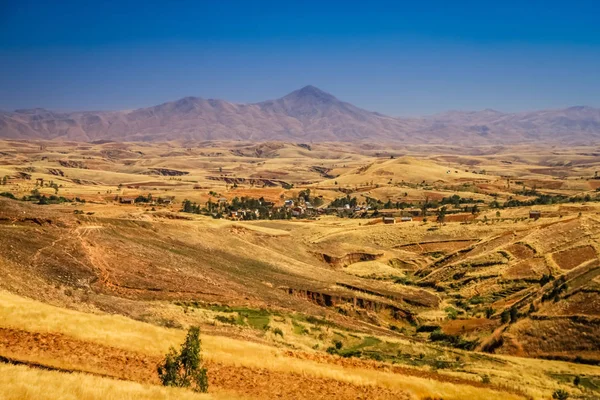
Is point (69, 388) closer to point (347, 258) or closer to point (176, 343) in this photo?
point (176, 343)

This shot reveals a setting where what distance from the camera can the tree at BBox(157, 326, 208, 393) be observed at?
20.5 m

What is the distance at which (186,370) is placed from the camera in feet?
70.0

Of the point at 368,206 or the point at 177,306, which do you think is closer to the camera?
the point at 177,306

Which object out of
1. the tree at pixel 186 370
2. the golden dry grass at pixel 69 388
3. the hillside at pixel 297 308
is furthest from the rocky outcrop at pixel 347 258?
the golden dry grass at pixel 69 388

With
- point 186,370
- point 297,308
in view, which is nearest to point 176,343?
point 186,370

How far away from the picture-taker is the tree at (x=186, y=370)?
20.5 meters

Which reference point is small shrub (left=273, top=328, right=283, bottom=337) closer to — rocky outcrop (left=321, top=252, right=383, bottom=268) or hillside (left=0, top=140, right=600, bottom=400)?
hillside (left=0, top=140, right=600, bottom=400)

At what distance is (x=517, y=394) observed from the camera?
1115 inches

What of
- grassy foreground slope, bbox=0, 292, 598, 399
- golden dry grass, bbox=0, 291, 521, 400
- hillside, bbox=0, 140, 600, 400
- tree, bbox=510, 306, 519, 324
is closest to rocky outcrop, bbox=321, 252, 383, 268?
hillside, bbox=0, 140, 600, 400

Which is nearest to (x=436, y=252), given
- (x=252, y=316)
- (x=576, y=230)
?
(x=576, y=230)

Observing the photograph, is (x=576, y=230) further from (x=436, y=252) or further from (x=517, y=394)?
(x=517, y=394)

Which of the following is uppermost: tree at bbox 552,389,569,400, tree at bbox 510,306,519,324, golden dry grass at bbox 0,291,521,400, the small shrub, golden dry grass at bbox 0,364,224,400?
golden dry grass at bbox 0,364,224,400

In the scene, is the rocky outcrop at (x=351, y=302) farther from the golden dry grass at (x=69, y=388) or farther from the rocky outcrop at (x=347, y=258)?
the golden dry grass at (x=69, y=388)

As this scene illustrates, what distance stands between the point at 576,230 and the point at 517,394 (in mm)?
49033
